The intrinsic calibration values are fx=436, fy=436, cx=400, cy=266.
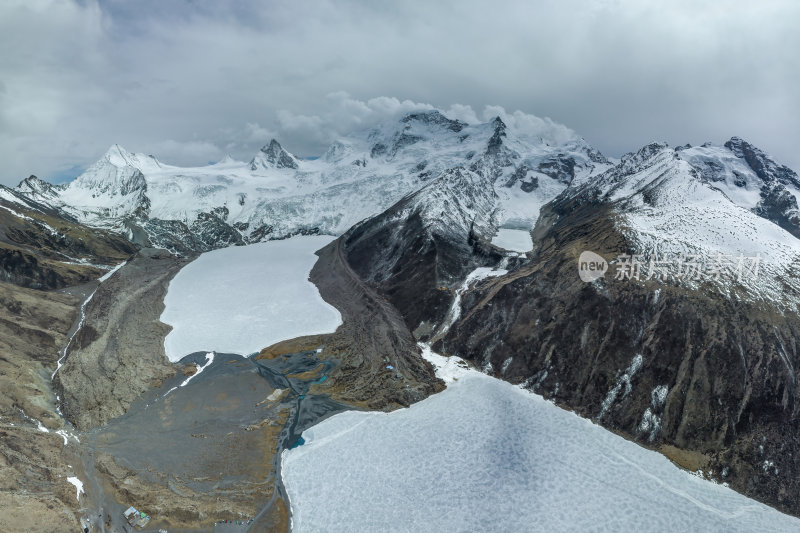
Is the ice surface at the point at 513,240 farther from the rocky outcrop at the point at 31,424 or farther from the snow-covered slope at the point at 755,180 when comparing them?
the rocky outcrop at the point at 31,424

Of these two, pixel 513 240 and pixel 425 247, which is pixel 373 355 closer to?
pixel 425 247

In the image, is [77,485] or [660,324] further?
[660,324]

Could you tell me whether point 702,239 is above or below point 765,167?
below

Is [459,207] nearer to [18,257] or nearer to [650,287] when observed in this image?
[650,287]

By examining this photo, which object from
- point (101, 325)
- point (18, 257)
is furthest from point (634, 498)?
point (18, 257)

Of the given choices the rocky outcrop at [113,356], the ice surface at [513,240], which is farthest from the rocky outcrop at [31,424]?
the ice surface at [513,240]

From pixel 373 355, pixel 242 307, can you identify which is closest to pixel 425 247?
pixel 373 355

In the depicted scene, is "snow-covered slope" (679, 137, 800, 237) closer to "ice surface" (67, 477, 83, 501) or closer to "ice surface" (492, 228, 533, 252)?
"ice surface" (492, 228, 533, 252)
